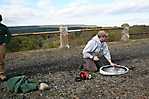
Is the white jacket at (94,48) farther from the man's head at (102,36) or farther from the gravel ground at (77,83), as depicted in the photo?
the gravel ground at (77,83)

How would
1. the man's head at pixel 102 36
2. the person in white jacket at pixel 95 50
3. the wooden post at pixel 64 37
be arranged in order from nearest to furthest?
1. the man's head at pixel 102 36
2. the person in white jacket at pixel 95 50
3. the wooden post at pixel 64 37

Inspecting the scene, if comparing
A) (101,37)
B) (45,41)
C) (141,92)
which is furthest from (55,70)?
(45,41)

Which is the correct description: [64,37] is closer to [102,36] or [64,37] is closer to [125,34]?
[125,34]

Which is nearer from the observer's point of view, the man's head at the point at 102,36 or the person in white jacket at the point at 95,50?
the man's head at the point at 102,36

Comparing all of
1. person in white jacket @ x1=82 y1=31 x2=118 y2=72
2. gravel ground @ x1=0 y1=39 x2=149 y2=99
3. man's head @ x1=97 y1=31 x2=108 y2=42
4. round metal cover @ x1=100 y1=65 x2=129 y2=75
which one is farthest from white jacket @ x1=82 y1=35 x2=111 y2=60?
gravel ground @ x1=0 y1=39 x2=149 y2=99

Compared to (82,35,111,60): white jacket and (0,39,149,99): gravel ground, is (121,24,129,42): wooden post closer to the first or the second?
(0,39,149,99): gravel ground

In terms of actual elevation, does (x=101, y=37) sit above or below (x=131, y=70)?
above

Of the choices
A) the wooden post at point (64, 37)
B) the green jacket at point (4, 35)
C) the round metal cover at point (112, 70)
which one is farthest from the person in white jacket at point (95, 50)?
the wooden post at point (64, 37)

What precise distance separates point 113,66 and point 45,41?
44.9ft

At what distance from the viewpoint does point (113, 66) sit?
32.1 feet

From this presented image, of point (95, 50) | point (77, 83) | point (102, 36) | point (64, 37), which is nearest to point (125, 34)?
point (64, 37)

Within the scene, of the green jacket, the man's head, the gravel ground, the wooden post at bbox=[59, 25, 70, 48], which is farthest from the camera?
the wooden post at bbox=[59, 25, 70, 48]

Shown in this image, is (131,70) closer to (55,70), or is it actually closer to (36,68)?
(55,70)

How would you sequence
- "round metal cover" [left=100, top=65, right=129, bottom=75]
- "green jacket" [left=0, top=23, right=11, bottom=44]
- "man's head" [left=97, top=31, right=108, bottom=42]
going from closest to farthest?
"green jacket" [left=0, top=23, right=11, bottom=44] < "round metal cover" [left=100, top=65, right=129, bottom=75] < "man's head" [left=97, top=31, right=108, bottom=42]
